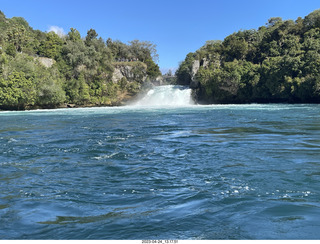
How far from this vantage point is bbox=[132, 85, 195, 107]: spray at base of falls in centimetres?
5647

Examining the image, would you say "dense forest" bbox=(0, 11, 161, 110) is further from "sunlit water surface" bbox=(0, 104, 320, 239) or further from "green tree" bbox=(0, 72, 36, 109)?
"sunlit water surface" bbox=(0, 104, 320, 239)

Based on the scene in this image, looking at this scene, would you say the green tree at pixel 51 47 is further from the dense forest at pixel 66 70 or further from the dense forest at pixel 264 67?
the dense forest at pixel 264 67

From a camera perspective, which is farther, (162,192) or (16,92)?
(16,92)

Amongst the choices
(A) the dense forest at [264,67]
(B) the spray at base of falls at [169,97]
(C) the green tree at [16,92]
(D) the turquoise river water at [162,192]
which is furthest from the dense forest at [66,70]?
(D) the turquoise river water at [162,192]

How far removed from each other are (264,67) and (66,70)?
1351 inches

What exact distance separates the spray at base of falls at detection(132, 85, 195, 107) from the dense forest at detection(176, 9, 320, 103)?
3.28m

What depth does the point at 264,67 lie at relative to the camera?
52.5 meters

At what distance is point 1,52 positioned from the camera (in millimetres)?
43750

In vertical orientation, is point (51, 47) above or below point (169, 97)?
above

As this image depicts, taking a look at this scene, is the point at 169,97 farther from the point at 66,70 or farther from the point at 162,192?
the point at 162,192

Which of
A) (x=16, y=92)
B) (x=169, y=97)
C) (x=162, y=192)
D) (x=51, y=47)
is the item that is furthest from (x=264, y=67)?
(x=162, y=192)

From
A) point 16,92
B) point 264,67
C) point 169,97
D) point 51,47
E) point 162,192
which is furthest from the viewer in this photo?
point 169,97

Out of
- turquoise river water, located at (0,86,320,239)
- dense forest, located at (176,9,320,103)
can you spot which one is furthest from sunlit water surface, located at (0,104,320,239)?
dense forest, located at (176,9,320,103)

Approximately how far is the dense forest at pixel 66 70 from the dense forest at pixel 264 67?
13.4 metres
